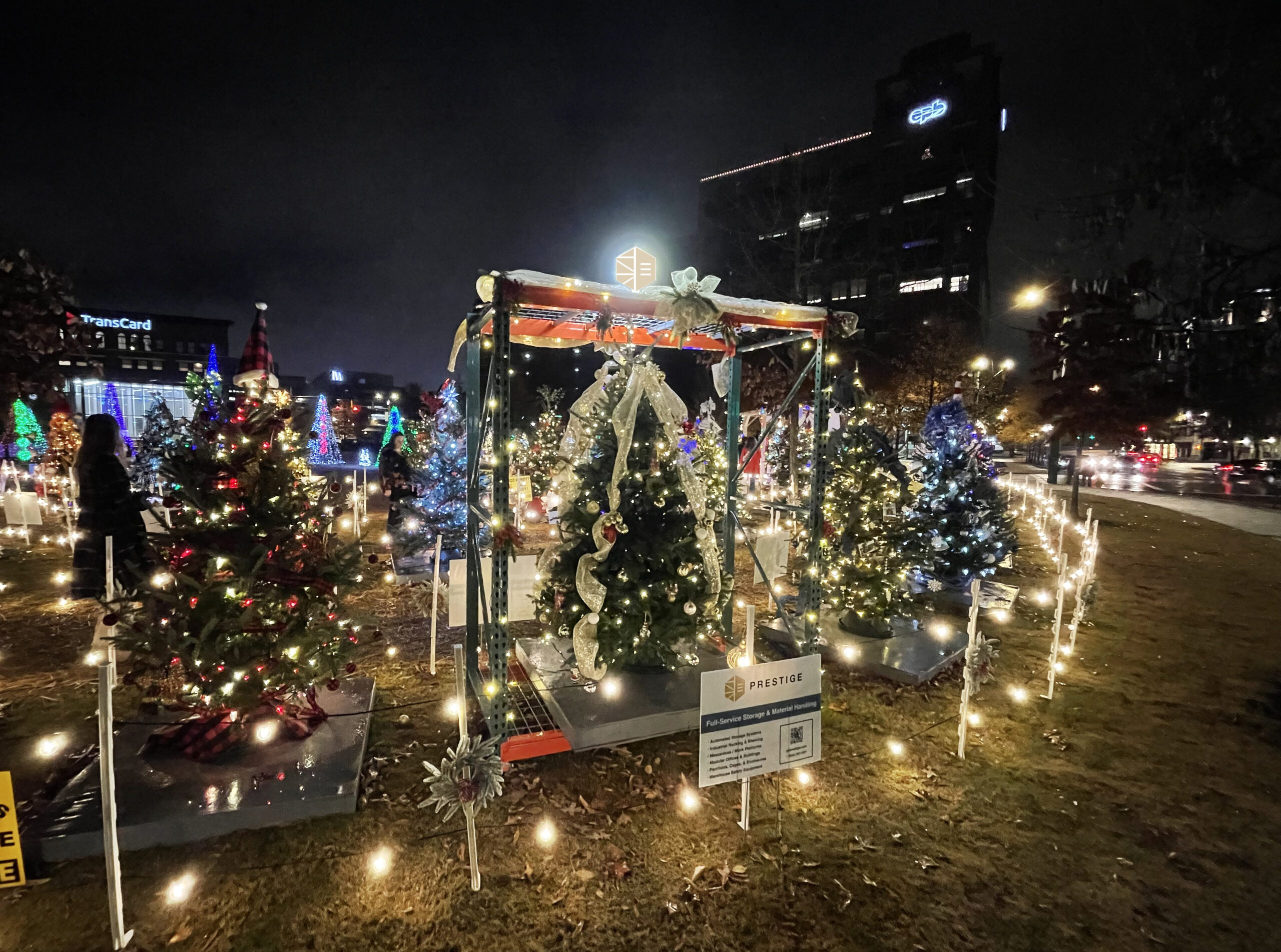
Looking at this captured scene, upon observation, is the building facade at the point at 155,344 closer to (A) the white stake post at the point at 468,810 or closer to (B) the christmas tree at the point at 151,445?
(B) the christmas tree at the point at 151,445

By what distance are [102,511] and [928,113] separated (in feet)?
160

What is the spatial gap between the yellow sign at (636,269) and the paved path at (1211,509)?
15417 mm

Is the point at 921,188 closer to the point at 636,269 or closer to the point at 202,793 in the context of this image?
the point at 636,269

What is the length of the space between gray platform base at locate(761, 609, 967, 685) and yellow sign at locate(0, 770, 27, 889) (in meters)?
6.13

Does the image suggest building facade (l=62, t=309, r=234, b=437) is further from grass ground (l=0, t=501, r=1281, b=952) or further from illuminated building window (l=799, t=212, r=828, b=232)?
grass ground (l=0, t=501, r=1281, b=952)

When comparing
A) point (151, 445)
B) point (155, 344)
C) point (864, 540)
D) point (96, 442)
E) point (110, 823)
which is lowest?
point (110, 823)

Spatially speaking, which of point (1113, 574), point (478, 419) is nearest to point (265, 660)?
point (478, 419)

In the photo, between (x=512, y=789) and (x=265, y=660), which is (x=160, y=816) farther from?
(x=512, y=789)

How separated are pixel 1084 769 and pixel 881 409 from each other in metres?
17.6

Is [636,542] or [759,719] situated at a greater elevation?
[636,542]

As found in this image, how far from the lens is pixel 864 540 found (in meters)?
6.78

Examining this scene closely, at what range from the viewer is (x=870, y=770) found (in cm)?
440

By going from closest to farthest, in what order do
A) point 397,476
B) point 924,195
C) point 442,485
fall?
point 442,485
point 397,476
point 924,195

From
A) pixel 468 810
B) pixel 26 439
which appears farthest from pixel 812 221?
pixel 26 439
